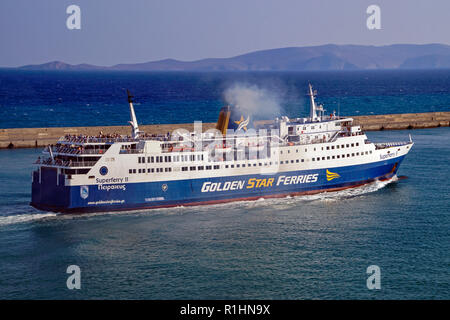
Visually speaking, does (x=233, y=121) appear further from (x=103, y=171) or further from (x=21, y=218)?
(x=21, y=218)

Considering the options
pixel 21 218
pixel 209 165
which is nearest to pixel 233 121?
pixel 209 165

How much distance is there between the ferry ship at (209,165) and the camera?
120ft

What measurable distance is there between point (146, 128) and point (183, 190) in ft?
120

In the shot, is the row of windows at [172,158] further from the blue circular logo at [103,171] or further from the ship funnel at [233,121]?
the ship funnel at [233,121]

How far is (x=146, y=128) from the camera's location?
7381 centimetres

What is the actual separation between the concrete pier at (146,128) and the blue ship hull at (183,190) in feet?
96.2

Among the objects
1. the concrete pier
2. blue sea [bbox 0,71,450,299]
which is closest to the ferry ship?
blue sea [bbox 0,71,450,299]

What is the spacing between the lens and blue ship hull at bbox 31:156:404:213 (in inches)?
1432

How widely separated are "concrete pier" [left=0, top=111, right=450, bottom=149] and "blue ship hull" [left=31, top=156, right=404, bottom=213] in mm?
29311

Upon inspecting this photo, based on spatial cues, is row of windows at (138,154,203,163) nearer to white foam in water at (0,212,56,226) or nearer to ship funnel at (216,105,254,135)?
ship funnel at (216,105,254,135)

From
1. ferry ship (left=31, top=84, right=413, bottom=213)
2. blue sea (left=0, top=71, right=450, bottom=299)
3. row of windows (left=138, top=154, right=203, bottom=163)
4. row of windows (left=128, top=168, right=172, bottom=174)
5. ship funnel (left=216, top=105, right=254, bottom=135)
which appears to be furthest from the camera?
ship funnel (left=216, top=105, right=254, bottom=135)

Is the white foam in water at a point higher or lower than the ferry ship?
lower

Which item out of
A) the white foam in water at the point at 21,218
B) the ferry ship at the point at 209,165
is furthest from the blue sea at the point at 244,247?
the ferry ship at the point at 209,165

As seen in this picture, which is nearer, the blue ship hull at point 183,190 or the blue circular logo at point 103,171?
the blue ship hull at point 183,190
